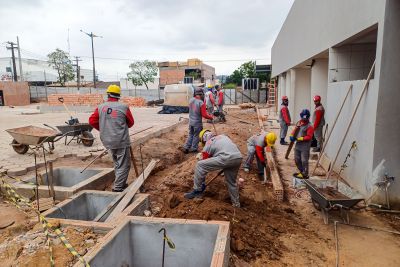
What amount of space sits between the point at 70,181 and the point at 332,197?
5057mm

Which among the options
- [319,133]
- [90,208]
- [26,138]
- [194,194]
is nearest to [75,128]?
[26,138]

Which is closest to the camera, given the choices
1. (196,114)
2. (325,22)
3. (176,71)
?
(325,22)

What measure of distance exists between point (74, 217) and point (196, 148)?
4579 millimetres

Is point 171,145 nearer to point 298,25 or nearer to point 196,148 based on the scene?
point 196,148

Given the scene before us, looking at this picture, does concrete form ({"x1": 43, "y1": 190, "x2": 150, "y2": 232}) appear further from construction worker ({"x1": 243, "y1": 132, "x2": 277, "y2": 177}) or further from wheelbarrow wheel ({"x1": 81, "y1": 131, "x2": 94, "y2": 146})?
wheelbarrow wheel ({"x1": 81, "y1": 131, "x2": 94, "y2": 146})

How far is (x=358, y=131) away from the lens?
17.9 ft

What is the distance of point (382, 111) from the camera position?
4.61 metres

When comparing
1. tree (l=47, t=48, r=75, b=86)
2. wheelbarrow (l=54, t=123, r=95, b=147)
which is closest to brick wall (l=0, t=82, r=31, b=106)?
tree (l=47, t=48, r=75, b=86)

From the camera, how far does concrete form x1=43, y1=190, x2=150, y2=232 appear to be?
391cm

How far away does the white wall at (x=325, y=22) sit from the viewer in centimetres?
507

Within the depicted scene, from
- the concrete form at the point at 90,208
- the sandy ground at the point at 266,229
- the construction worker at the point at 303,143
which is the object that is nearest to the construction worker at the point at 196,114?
the sandy ground at the point at 266,229

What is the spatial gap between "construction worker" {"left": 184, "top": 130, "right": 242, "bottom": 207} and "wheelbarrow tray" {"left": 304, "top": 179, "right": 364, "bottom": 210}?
120 cm

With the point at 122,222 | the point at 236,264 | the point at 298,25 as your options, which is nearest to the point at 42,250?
the point at 122,222

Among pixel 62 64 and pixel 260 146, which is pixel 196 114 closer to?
pixel 260 146
